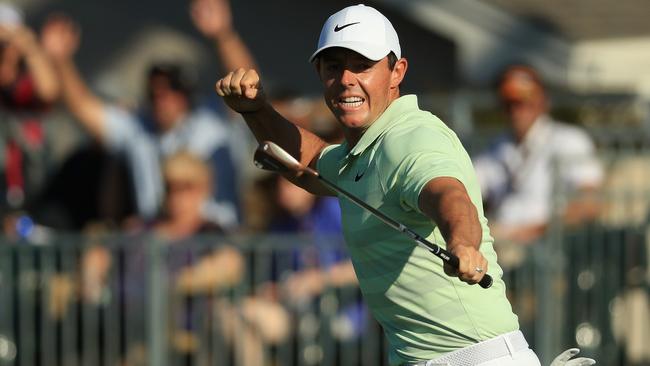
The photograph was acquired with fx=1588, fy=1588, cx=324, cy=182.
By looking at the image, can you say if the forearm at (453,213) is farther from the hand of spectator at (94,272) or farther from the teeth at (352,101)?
the hand of spectator at (94,272)

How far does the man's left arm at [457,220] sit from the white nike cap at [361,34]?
2.26 feet

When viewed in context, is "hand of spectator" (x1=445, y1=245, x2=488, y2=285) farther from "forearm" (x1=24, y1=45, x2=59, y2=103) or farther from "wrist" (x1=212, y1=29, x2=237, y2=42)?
"forearm" (x1=24, y1=45, x2=59, y2=103)

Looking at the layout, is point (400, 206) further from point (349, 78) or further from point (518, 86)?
point (518, 86)

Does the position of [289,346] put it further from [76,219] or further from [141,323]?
[76,219]

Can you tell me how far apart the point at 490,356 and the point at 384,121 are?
890mm

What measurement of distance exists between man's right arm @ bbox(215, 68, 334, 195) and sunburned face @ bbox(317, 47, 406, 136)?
0.60 m

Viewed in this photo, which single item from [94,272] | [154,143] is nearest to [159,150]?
[154,143]

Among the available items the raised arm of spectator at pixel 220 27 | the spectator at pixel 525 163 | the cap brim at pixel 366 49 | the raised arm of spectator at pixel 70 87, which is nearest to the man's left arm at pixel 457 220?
the cap brim at pixel 366 49

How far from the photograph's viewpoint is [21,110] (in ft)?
35.1

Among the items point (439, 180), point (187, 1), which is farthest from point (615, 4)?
point (439, 180)

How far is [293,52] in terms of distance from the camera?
1362 centimetres

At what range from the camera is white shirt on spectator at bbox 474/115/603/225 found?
383 inches

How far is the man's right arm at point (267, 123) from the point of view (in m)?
6.16

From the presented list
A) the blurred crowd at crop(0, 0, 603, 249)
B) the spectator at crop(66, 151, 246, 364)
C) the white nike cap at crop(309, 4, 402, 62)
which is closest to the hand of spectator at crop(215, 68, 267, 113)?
the white nike cap at crop(309, 4, 402, 62)
